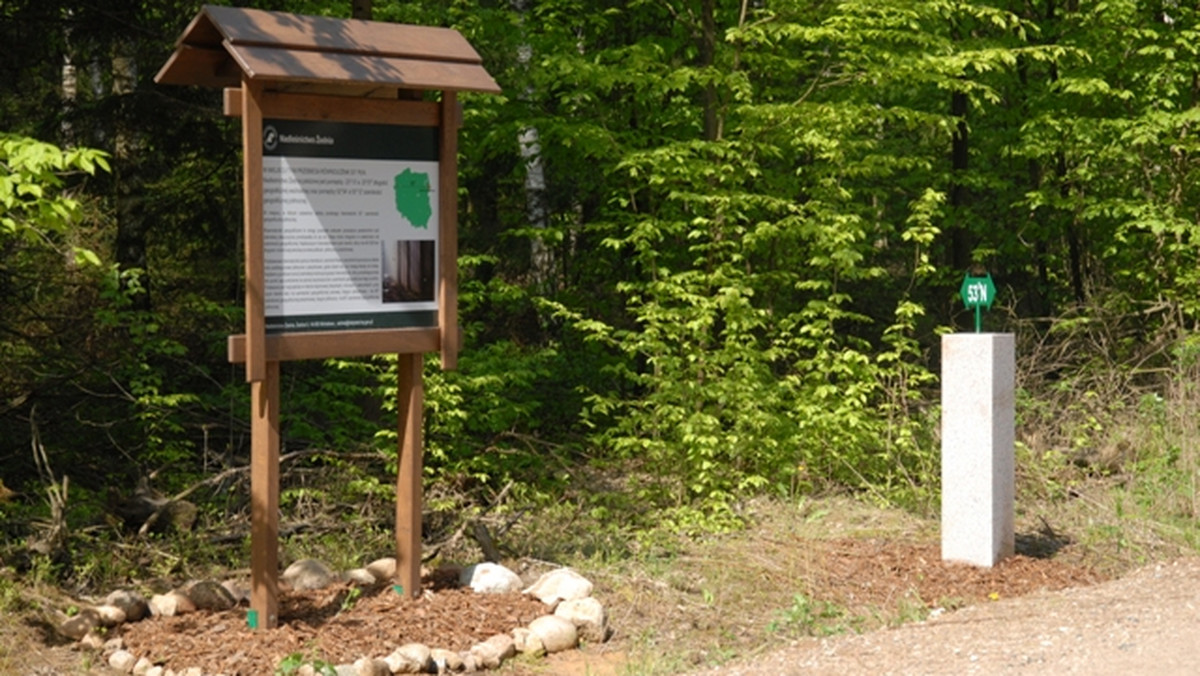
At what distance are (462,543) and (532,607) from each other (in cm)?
181

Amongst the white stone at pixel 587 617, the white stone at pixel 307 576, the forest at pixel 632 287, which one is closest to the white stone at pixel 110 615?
the white stone at pixel 307 576

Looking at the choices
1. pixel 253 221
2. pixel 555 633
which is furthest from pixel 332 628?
pixel 253 221

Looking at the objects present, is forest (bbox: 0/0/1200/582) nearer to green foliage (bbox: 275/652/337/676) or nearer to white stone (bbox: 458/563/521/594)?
white stone (bbox: 458/563/521/594)

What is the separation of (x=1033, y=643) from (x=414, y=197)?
427 centimetres

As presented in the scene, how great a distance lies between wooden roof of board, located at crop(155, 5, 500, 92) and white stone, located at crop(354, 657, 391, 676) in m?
3.07

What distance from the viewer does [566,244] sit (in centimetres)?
1631

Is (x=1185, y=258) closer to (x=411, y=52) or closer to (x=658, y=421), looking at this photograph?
(x=658, y=421)

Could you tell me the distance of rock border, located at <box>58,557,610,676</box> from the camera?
6.77 metres

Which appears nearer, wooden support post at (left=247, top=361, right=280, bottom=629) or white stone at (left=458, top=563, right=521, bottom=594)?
wooden support post at (left=247, top=361, right=280, bottom=629)

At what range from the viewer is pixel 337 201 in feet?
24.5

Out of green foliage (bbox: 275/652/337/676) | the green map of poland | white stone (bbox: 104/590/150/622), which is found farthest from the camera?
the green map of poland

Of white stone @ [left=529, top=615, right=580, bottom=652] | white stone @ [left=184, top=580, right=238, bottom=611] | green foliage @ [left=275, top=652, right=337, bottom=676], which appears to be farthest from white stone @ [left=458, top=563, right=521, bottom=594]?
green foliage @ [left=275, top=652, right=337, bottom=676]

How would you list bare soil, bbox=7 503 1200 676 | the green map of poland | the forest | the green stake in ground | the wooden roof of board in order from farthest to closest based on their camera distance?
1. the forest
2. the green stake in ground
3. the green map of poland
4. the wooden roof of board
5. bare soil, bbox=7 503 1200 676

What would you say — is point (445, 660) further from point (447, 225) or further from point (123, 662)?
point (447, 225)
